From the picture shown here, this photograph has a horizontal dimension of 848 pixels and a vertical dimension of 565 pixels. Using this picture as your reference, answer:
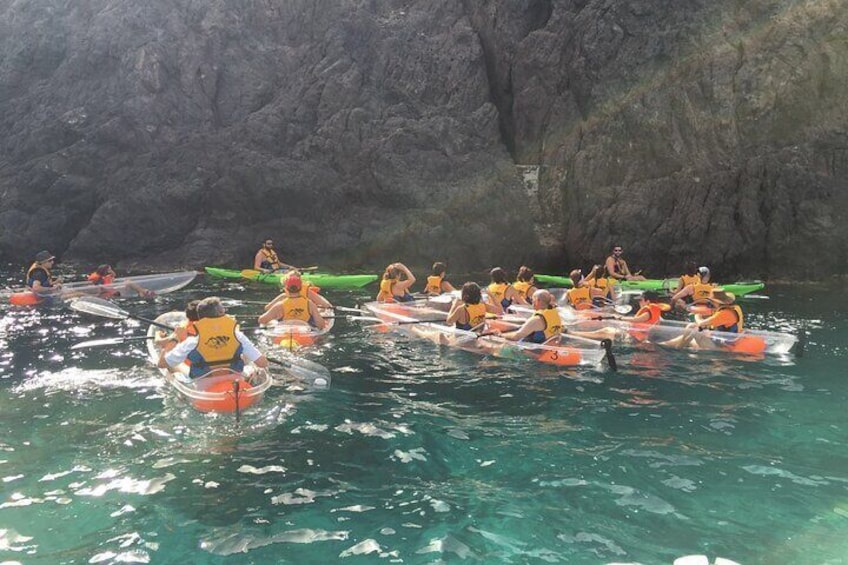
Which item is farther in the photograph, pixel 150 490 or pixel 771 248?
pixel 771 248

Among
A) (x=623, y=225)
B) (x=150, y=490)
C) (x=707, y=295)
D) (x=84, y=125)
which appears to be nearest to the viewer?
(x=150, y=490)

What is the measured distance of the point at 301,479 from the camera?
248 inches

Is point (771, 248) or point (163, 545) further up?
point (771, 248)

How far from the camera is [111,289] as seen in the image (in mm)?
18703

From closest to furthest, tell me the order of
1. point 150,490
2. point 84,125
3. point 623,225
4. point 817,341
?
point 150,490 < point 817,341 < point 623,225 < point 84,125

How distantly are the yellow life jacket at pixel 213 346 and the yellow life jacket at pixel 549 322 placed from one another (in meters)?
4.97

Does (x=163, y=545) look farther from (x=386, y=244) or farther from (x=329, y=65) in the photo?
(x=329, y=65)

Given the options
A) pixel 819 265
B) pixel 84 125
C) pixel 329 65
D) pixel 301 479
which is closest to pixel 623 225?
pixel 819 265

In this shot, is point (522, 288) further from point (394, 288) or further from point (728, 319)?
point (728, 319)

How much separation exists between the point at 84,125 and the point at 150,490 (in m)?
34.6

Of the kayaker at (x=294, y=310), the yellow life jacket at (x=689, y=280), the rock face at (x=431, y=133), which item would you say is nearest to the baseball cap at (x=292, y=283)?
the kayaker at (x=294, y=310)

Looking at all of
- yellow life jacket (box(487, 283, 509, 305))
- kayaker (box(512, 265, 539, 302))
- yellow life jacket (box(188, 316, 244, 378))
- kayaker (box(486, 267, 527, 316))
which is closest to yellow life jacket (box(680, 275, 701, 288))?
kayaker (box(512, 265, 539, 302))

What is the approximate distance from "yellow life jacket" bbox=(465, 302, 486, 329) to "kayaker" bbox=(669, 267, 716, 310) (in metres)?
5.72

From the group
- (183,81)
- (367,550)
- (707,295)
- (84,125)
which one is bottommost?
(367,550)
